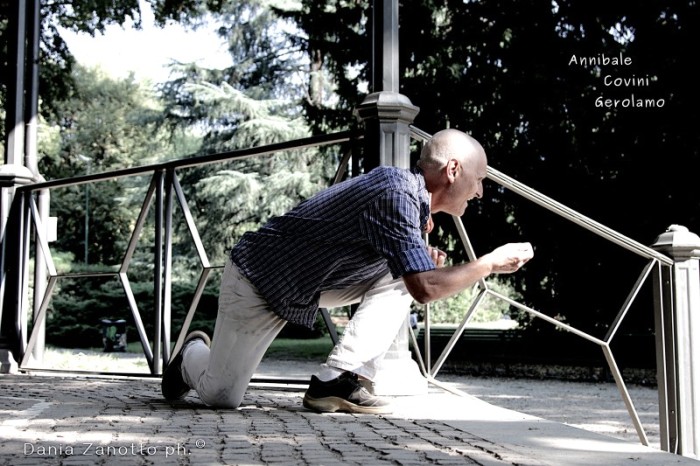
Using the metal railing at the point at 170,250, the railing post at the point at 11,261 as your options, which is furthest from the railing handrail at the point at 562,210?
the railing post at the point at 11,261

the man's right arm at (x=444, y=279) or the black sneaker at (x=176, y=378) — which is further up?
the man's right arm at (x=444, y=279)

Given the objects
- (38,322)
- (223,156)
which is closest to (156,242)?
(223,156)

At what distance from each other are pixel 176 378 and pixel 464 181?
50.7 inches

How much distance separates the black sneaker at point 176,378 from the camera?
2.99 metres

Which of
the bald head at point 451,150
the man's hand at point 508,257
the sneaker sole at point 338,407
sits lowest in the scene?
the sneaker sole at point 338,407

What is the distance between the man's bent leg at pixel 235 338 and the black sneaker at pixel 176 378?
0.22 meters

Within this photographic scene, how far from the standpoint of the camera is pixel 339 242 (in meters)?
2.56

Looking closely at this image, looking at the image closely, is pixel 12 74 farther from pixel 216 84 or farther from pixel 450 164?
pixel 216 84

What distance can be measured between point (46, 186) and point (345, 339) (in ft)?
9.41

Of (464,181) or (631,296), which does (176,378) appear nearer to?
(464,181)

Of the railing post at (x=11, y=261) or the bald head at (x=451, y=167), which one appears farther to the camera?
the railing post at (x=11, y=261)

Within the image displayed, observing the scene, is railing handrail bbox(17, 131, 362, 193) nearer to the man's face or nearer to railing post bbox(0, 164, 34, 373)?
railing post bbox(0, 164, 34, 373)

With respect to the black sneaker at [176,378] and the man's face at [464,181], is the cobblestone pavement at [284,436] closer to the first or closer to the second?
the black sneaker at [176,378]

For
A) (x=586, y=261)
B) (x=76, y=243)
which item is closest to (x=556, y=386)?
(x=586, y=261)
